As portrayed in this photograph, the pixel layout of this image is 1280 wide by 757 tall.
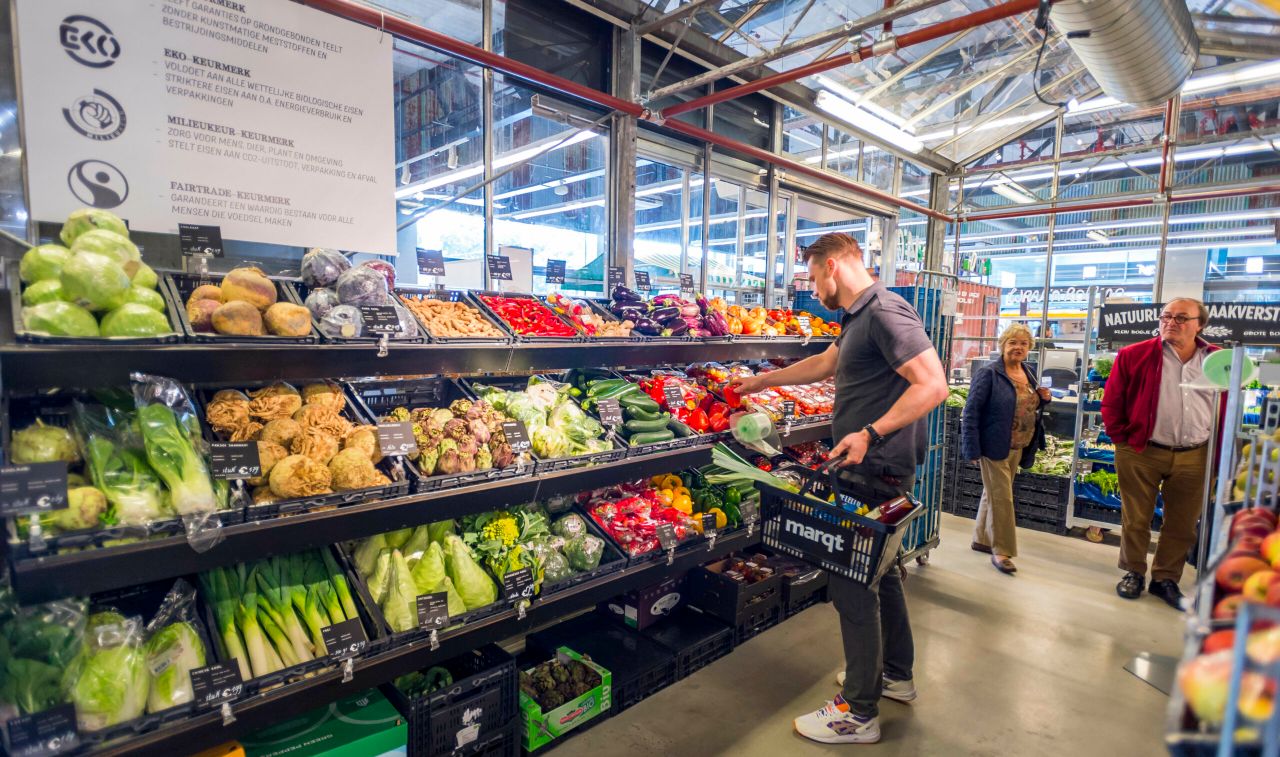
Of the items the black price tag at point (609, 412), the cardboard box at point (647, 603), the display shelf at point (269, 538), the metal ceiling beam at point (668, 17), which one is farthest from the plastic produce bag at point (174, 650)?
the metal ceiling beam at point (668, 17)

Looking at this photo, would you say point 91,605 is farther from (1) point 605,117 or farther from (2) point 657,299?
(1) point 605,117

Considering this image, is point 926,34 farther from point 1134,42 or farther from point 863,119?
point 1134,42

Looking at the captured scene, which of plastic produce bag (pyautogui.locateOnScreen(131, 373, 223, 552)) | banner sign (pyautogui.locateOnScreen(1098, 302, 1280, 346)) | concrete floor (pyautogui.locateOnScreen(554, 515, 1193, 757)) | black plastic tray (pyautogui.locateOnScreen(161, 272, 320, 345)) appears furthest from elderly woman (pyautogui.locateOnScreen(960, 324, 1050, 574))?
plastic produce bag (pyautogui.locateOnScreen(131, 373, 223, 552))

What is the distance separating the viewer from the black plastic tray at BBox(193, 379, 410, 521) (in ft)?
6.14

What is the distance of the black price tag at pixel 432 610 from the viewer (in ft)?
7.04

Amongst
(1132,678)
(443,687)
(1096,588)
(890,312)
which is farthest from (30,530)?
(1096,588)

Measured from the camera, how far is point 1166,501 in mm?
4508

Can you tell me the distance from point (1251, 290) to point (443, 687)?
2095cm

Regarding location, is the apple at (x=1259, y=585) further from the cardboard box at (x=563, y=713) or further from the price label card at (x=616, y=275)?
the price label card at (x=616, y=275)

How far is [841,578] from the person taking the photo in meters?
2.67

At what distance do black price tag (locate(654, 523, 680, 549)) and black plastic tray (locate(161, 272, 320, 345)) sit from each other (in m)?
1.67

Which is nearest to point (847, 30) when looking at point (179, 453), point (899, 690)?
point (899, 690)

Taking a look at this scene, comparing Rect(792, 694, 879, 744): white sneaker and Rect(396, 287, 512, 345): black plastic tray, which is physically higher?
Rect(396, 287, 512, 345): black plastic tray

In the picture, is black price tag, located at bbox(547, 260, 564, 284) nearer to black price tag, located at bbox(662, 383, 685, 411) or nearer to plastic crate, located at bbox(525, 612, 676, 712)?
black price tag, located at bbox(662, 383, 685, 411)
